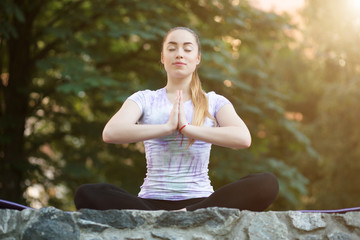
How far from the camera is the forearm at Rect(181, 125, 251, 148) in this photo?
2.72 meters

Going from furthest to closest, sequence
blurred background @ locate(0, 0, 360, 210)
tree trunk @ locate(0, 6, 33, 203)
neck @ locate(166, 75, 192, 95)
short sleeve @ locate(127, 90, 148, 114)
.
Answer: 1. tree trunk @ locate(0, 6, 33, 203)
2. blurred background @ locate(0, 0, 360, 210)
3. neck @ locate(166, 75, 192, 95)
4. short sleeve @ locate(127, 90, 148, 114)

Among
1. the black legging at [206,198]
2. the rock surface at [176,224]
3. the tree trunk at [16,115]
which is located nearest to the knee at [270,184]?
the black legging at [206,198]

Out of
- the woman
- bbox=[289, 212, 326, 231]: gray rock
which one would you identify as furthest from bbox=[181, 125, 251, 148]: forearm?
bbox=[289, 212, 326, 231]: gray rock

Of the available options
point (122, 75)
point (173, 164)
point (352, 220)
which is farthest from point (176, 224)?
point (122, 75)

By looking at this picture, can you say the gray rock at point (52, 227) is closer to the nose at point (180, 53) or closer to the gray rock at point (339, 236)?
the nose at point (180, 53)

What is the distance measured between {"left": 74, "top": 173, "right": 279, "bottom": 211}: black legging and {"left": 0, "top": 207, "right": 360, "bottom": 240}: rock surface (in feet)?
0.43

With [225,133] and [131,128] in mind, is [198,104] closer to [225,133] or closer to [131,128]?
[225,133]

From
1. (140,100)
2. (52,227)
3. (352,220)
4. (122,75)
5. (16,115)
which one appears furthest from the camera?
(122,75)

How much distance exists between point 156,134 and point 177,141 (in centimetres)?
21

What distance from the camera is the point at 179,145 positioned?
2.89 meters

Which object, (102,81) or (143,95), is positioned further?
(102,81)

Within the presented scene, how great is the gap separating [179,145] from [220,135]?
0.27m

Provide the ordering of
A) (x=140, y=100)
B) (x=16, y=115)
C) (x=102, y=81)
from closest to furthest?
(x=140, y=100), (x=102, y=81), (x=16, y=115)

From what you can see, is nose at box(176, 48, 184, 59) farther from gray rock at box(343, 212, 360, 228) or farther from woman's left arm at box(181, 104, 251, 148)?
gray rock at box(343, 212, 360, 228)
